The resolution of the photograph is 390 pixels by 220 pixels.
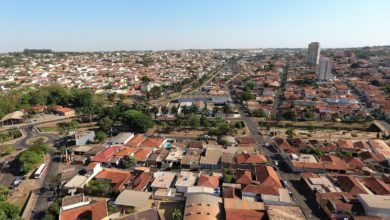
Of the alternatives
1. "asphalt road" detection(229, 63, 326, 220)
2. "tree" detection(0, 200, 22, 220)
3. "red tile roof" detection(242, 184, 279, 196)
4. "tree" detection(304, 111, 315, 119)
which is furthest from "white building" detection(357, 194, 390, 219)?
"tree" detection(304, 111, 315, 119)

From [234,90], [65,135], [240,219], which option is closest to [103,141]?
[65,135]

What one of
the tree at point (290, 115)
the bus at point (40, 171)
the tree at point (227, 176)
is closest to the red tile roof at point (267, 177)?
the tree at point (227, 176)

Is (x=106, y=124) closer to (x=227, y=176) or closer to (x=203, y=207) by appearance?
(x=227, y=176)

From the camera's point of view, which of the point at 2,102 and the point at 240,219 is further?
the point at 2,102

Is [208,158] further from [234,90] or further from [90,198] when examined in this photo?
[234,90]

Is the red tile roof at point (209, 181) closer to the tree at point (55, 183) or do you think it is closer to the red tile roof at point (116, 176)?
the red tile roof at point (116, 176)
